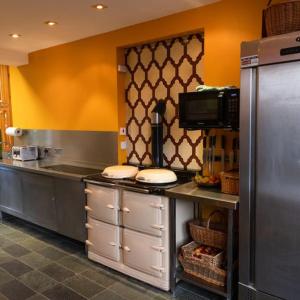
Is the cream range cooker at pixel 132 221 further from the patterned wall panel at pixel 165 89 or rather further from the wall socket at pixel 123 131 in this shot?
the wall socket at pixel 123 131

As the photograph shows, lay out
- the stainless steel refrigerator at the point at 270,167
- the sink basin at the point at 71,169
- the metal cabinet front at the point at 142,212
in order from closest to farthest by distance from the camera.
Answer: the stainless steel refrigerator at the point at 270,167, the metal cabinet front at the point at 142,212, the sink basin at the point at 71,169

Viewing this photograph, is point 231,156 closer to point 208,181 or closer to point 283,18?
point 208,181

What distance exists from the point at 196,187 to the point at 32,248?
2.00 m

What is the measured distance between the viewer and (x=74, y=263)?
2959 millimetres

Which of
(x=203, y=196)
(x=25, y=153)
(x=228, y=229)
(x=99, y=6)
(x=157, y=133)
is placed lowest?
(x=228, y=229)

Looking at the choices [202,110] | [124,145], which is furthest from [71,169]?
[202,110]

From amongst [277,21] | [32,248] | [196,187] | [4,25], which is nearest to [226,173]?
[196,187]

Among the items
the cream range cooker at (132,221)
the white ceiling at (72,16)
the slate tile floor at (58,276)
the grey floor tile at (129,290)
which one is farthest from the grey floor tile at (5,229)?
the white ceiling at (72,16)

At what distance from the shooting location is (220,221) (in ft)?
8.54

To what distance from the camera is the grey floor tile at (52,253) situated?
3.11 meters

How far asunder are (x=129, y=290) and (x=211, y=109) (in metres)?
1.55

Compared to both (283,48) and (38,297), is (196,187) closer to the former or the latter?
(283,48)

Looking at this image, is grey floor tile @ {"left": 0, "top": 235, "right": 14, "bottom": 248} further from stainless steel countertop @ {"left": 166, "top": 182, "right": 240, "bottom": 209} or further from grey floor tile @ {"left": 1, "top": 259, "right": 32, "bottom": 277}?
stainless steel countertop @ {"left": 166, "top": 182, "right": 240, "bottom": 209}

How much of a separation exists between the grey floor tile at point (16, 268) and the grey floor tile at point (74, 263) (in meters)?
0.31
